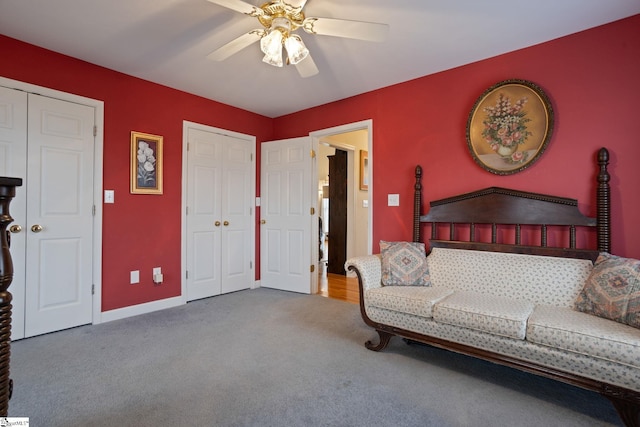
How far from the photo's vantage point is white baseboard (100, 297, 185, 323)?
302cm

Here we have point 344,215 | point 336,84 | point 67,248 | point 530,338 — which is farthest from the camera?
point 344,215

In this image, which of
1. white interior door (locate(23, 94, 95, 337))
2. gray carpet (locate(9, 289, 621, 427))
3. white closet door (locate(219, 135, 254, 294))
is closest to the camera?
gray carpet (locate(9, 289, 621, 427))

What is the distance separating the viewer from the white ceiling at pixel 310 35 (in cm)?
209

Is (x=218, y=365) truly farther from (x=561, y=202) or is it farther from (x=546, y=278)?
(x=561, y=202)

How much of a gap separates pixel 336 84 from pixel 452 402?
2.95m

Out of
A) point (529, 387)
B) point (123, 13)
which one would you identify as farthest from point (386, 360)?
point (123, 13)

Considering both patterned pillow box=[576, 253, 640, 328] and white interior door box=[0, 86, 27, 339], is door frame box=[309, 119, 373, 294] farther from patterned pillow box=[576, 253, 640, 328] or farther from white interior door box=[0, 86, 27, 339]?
white interior door box=[0, 86, 27, 339]

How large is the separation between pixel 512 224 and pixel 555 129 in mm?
795

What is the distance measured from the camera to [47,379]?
1955 mm

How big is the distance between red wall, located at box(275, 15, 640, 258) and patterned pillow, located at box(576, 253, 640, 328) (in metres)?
0.50

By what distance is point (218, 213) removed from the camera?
3939 mm

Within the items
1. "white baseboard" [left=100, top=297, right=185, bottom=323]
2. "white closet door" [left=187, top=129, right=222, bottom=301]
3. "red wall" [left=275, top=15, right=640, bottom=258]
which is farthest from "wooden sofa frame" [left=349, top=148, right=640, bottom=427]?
"white baseboard" [left=100, top=297, right=185, bottom=323]

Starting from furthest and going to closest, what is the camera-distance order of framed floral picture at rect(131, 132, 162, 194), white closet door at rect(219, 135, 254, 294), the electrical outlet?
1. white closet door at rect(219, 135, 254, 294)
2. the electrical outlet
3. framed floral picture at rect(131, 132, 162, 194)

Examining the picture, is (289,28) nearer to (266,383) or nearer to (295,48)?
(295,48)
